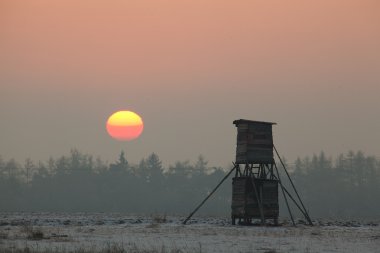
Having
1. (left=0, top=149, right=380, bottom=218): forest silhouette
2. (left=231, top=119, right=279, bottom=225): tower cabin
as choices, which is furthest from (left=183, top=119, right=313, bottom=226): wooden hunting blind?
(left=0, top=149, right=380, bottom=218): forest silhouette

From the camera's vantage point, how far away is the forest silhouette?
553 ft

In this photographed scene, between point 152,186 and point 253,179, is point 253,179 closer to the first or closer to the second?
point 253,179

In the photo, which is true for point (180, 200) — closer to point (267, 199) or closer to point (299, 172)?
point (299, 172)

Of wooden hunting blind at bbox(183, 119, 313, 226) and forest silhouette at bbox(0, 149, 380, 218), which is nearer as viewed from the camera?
wooden hunting blind at bbox(183, 119, 313, 226)

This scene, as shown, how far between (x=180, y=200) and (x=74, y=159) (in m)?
37.4

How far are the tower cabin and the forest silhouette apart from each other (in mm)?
107018

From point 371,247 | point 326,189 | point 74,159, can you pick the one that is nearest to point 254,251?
point 371,247

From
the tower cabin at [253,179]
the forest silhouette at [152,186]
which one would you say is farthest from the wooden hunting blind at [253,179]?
the forest silhouette at [152,186]

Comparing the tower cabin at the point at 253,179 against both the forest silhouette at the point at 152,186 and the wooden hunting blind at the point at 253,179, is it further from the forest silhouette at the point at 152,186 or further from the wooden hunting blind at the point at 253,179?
the forest silhouette at the point at 152,186

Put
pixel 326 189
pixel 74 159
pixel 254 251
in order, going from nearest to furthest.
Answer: pixel 254 251 → pixel 326 189 → pixel 74 159

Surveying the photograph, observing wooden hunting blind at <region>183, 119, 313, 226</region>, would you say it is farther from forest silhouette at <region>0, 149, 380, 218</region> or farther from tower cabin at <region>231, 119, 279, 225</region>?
forest silhouette at <region>0, 149, 380, 218</region>

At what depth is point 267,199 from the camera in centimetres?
5350

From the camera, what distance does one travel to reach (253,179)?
172ft

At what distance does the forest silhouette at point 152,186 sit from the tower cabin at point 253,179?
351 ft
